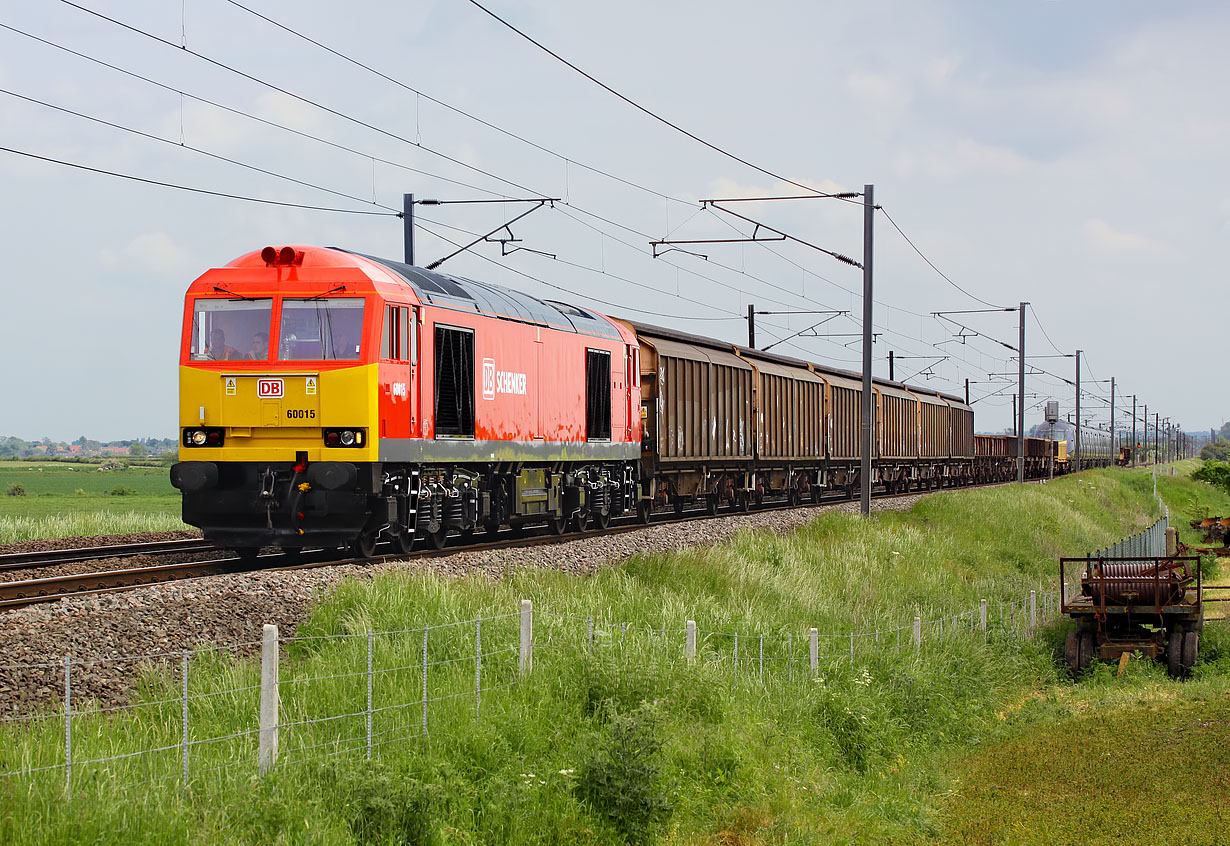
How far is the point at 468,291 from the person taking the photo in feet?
64.6

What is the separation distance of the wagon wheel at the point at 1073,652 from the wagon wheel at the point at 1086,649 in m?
0.07

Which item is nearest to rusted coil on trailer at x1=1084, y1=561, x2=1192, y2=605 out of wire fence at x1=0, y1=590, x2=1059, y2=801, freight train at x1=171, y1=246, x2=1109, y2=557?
freight train at x1=171, y1=246, x2=1109, y2=557

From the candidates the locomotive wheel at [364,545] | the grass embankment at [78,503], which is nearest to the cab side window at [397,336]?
the locomotive wheel at [364,545]

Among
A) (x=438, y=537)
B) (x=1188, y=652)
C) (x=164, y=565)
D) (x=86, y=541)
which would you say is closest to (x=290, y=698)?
(x=164, y=565)

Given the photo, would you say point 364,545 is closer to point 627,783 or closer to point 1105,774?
point 627,783

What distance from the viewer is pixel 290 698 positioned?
944 cm

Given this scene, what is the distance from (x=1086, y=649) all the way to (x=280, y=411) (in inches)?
611

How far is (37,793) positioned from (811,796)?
634 cm

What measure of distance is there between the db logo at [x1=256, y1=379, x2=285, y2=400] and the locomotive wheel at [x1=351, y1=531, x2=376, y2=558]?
7.11ft

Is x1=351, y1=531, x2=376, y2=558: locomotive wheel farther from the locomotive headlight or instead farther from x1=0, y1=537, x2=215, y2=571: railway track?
x1=0, y1=537, x2=215, y2=571: railway track

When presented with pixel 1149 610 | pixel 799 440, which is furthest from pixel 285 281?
pixel 799 440

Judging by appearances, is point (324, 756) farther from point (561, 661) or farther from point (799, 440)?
point (799, 440)

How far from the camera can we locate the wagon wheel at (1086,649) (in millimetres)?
23031

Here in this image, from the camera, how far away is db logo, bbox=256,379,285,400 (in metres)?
16.3
